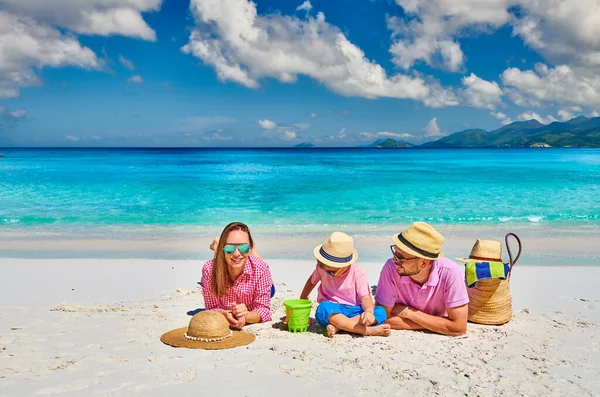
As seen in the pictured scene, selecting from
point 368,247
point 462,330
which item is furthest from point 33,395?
point 368,247

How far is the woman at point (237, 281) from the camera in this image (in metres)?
5.27

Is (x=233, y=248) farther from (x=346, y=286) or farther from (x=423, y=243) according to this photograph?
(x=423, y=243)

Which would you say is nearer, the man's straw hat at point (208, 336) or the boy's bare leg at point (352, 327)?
the man's straw hat at point (208, 336)

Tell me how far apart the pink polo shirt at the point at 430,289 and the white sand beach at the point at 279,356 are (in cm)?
33

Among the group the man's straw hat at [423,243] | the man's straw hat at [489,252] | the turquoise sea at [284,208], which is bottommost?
the turquoise sea at [284,208]

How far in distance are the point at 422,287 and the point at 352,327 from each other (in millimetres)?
834

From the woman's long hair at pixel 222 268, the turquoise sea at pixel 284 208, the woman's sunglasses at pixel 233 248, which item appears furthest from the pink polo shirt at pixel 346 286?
the turquoise sea at pixel 284 208

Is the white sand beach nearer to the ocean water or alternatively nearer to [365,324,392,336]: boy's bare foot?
[365,324,392,336]: boy's bare foot

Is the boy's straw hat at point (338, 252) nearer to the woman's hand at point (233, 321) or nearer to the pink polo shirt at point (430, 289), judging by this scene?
the pink polo shirt at point (430, 289)

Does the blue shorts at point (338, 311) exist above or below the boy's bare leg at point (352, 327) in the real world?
above

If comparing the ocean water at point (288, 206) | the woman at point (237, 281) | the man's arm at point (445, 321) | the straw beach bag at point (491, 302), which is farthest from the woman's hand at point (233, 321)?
the ocean water at point (288, 206)

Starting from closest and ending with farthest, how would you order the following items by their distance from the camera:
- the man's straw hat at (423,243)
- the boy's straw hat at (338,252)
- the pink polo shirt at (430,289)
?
the man's straw hat at (423,243)
the boy's straw hat at (338,252)
the pink polo shirt at (430,289)

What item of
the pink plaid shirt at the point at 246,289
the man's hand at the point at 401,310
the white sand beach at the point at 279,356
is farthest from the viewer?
the pink plaid shirt at the point at 246,289

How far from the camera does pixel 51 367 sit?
415cm
